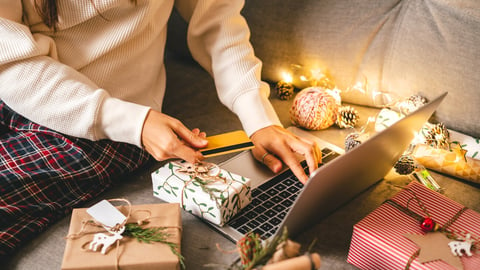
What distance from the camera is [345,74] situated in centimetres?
133

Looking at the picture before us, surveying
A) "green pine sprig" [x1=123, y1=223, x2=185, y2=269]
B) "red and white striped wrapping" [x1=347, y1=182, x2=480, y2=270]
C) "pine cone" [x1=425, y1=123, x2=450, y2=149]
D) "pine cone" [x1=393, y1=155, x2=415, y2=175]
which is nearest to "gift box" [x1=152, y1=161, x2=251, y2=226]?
"green pine sprig" [x1=123, y1=223, x2=185, y2=269]

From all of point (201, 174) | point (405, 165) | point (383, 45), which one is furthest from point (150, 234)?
point (383, 45)

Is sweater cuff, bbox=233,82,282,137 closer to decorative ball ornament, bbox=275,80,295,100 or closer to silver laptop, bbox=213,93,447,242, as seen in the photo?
silver laptop, bbox=213,93,447,242

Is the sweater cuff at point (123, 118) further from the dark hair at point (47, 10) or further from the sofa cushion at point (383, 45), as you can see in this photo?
the sofa cushion at point (383, 45)

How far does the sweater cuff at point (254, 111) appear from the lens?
3.51 feet

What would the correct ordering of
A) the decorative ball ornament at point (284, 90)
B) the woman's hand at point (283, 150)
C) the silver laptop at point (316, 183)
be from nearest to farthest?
the silver laptop at point (316, 183) → the woman's hand at point (283, 150) → the decorative ball ornament at point (284, 90)

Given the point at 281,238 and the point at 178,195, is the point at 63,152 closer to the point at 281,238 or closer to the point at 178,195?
the point at 178,195

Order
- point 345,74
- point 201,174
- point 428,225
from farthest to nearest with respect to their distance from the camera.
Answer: point 345,74 < point 201,174 < point 428,225

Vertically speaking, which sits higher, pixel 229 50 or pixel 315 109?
pixel 229 50

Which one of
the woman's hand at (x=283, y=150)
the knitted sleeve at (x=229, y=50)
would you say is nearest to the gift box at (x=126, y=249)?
the woman's hand at (x=283, y=150)

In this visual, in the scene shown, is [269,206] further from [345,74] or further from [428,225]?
[345,74]

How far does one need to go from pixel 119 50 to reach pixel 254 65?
0.36m

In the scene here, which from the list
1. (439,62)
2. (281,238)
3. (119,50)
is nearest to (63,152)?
(119,50)

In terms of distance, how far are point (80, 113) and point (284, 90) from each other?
69 cm
